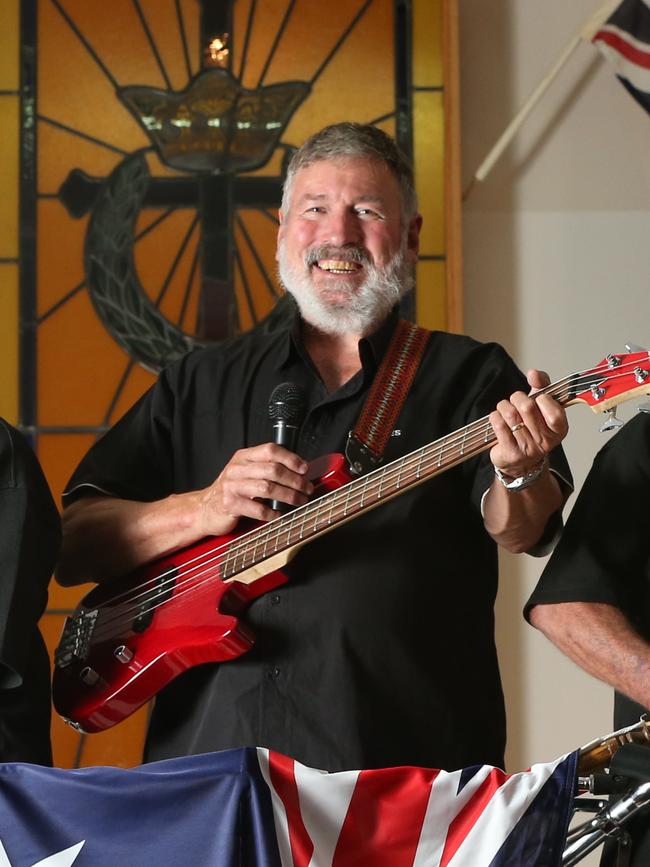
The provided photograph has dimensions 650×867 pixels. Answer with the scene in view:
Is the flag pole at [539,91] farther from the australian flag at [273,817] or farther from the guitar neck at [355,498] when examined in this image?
the australian flag at [273,817]

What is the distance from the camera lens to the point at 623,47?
3867mm

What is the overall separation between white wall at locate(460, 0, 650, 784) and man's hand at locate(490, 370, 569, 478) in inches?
72.5

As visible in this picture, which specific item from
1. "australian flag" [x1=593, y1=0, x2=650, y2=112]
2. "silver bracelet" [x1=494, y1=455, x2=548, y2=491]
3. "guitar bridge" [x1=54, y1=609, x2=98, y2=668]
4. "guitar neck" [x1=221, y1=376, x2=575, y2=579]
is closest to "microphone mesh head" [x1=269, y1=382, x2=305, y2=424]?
"guitar neck" [x1=221, y1=376, x2=575, y2=579]

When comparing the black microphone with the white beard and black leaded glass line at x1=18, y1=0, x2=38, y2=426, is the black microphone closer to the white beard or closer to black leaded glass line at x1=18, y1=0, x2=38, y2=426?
the white beard

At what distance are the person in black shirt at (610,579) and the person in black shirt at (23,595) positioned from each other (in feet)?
2.46

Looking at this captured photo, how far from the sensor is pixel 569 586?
79.7 inches

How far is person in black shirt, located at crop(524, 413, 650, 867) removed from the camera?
1.96m

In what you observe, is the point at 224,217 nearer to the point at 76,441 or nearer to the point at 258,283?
the point at 258,283

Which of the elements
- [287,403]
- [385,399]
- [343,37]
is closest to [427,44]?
[343,37]

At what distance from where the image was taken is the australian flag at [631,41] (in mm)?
3859

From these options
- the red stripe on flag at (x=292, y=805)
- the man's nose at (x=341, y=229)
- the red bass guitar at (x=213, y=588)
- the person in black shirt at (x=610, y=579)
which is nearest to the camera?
the red stripe on flag at (x=292, y=805)

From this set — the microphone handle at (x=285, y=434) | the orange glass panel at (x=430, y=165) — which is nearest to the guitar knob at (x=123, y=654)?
the microphone handle at (x=285, y=434)

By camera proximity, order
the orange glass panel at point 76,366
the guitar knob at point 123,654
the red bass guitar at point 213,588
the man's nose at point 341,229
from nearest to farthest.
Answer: the red bass guitar at point 213,588
the guitar knob at point 123,654
the man's nose at point 341,229
the orange glass panel at point 76,366

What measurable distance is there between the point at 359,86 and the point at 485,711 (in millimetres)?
2280
